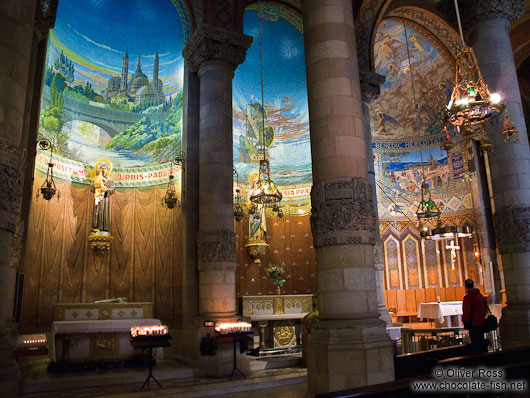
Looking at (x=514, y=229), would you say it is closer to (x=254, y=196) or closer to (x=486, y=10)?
(x=486, y=10)

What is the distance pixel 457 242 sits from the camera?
1831 centimetres

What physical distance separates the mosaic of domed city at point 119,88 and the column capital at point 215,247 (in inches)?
185

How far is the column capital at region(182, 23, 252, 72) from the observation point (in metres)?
11.2

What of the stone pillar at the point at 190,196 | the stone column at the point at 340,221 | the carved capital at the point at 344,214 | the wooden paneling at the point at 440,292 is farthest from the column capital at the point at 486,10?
the wooden paneling at the point at 440,292

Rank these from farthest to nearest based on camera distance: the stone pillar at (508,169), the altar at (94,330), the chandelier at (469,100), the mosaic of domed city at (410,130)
Answer: the mosaic of domed city at (410,130) → the altar at (94,330) → the stone pillar at (508,169) → the chandelier at (469,100)

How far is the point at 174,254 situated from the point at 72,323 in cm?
437

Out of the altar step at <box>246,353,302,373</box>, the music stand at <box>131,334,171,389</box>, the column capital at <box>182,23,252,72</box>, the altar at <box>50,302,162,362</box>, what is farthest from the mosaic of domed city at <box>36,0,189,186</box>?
the music stand at <box>131,334,171,389</box>

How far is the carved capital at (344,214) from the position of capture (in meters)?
6.24

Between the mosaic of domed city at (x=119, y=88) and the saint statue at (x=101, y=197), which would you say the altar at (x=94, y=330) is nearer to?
the saint statue at (x=101, y=197)

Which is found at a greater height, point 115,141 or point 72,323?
point 115,141

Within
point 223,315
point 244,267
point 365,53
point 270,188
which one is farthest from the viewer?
point 244,267

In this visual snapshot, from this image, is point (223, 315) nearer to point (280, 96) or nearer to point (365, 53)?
point (365, 53)

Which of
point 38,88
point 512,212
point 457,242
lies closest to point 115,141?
point 38,88

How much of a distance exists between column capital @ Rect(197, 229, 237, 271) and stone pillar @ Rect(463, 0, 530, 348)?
5.79 m
